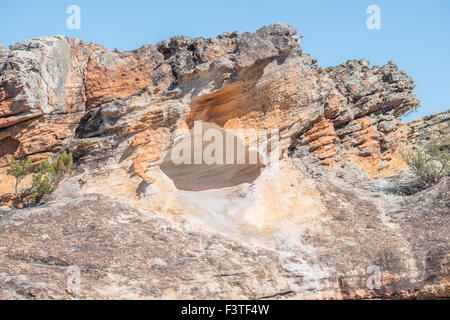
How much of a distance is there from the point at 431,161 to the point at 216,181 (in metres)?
8.17

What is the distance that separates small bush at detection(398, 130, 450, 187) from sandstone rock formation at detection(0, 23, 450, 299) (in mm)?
992

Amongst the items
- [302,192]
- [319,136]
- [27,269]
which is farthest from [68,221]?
[319,136]

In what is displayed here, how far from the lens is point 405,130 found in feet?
77.4

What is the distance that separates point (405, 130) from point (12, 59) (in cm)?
1727

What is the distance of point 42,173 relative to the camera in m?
17.6

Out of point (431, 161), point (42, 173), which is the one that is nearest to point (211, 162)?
point (42, 173)

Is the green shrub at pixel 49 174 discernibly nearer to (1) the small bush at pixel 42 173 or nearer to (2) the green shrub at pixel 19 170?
(1) the small bush at pixel 42 173

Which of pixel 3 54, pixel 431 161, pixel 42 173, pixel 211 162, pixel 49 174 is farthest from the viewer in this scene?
pixel 3 54

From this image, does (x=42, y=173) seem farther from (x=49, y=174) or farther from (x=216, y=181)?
(x=216, y=181)

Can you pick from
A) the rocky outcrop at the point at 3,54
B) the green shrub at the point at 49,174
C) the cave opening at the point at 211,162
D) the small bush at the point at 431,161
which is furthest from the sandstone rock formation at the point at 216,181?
the rocky outcrop at the point at 3,54

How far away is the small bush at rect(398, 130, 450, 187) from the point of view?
18469mm

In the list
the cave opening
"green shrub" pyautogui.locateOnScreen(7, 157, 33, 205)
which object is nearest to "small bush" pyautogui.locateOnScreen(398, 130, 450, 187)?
the cave opening

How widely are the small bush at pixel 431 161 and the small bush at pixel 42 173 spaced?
41.8 feet
